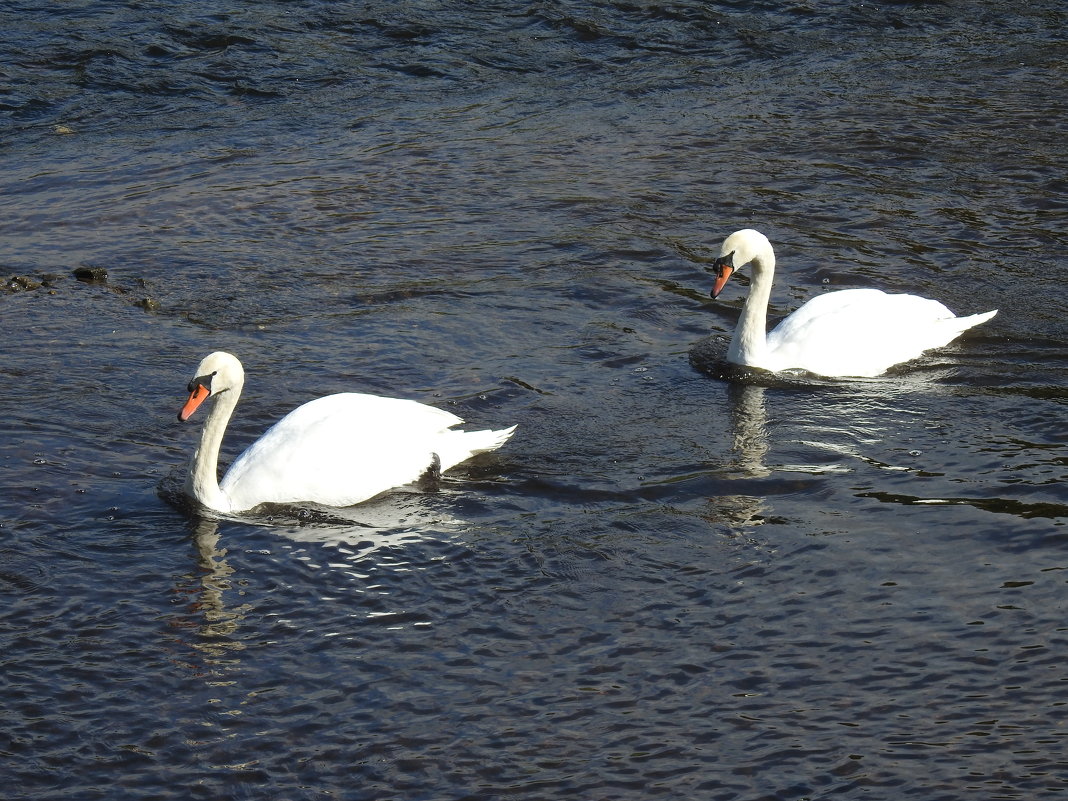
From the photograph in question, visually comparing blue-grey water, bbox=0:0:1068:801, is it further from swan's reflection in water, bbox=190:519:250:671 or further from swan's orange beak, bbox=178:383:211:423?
swan's orange beak, bbox=178:383:211:423

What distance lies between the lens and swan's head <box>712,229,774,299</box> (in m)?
10.8

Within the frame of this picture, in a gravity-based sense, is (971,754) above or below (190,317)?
below

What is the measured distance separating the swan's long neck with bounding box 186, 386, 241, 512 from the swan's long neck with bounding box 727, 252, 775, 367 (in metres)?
3.70

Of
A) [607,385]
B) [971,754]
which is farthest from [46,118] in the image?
[971,754]

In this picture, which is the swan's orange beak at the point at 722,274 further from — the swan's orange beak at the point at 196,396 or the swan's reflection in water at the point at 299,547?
the swan's orange beak at the point at 196,396

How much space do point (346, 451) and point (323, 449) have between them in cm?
13

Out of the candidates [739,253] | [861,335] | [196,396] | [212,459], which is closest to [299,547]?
[212,459]

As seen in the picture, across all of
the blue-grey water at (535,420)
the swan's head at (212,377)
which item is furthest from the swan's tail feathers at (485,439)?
the swan's head at (212,377)

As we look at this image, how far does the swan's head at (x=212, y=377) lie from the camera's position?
8508mm

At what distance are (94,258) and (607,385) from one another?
491 centimetres

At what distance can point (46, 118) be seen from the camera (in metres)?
16.2

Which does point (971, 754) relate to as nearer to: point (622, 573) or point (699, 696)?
point (699, 696)

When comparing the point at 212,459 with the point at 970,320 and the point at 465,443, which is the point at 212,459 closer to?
the point at 465,443

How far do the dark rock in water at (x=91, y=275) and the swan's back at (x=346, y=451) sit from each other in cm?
378
